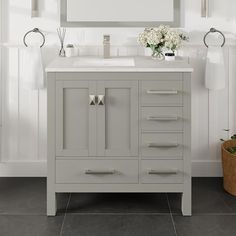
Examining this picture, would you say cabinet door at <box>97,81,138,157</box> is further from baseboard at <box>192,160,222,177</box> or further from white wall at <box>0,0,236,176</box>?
baseboard at <box>192,160,222,177</box>

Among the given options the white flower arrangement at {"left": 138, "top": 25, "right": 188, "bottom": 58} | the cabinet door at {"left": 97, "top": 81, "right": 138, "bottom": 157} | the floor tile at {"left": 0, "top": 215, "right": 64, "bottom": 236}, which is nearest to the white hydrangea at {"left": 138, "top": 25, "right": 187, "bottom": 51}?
the white flower arrangement at {"left": 138, "top": 25, "right": 188, "bottom": 58}

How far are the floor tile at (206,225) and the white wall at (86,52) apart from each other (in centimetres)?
83

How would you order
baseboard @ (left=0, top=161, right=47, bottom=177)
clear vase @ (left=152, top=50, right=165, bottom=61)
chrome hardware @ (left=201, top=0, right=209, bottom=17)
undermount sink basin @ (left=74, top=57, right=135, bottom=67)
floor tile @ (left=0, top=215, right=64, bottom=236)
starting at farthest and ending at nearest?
baseboard @ (left=0, top=161, right=47, bottom=177) → chrome hardware @ (left=201, top=0, right=209, bottom=17) → clear vase @ (left=152, top=50, right=165, bottom=61) → undermount sink basin @ (left=74, top=57, right=135, bottom=67) → floor tile @ (left=0, top=215, right=64, bottom=236)

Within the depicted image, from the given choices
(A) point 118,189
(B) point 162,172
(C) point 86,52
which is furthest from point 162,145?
(C) point 86,52

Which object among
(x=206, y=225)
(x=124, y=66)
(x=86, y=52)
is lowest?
(x=206, y=225)

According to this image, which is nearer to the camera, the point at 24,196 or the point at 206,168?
the point at 24,196

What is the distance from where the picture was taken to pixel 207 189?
146 inches

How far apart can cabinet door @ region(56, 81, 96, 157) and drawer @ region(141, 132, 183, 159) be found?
1.03 feet

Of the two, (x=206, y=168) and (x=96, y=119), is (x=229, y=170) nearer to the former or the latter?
(x=206, y=168)

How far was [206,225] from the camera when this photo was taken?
308cm

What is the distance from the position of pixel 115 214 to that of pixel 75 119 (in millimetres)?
630

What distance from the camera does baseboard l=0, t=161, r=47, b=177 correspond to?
13.0 ft

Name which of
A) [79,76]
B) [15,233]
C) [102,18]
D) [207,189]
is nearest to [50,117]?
[79,76]

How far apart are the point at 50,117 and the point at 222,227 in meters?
1.19
